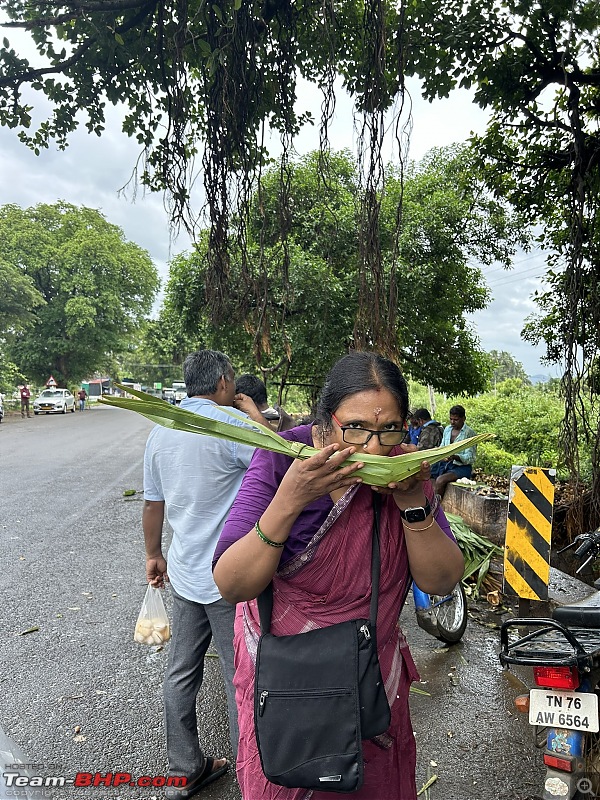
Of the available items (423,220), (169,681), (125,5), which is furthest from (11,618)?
(423,220)

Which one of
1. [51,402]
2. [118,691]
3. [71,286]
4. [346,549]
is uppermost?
[71,286]

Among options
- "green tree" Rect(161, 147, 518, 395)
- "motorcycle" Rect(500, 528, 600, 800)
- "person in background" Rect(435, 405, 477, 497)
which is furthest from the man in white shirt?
"green tree" Rect(161, 147, 518, 395)

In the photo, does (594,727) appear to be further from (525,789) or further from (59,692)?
(59,692)

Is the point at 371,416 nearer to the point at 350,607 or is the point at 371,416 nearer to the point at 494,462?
the point at 350,607

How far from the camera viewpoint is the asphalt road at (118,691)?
2.70 metres

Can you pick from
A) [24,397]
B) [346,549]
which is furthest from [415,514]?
[24,397]

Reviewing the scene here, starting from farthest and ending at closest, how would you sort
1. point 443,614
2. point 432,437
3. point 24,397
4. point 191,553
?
point 24,397, point 432,437, point 443,614, point 191,553

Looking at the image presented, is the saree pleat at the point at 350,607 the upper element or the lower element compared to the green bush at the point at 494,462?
upper

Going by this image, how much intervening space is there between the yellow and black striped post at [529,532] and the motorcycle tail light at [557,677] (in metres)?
2.21

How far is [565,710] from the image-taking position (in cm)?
212

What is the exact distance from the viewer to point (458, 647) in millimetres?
4141

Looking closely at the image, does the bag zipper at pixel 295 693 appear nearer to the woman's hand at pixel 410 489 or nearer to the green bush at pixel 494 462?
the woman's hand at pixel 410 489

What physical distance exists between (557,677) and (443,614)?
6.87 ft

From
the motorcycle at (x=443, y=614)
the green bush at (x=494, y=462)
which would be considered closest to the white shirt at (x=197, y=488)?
the motorcycle at (x=443, y=614)
